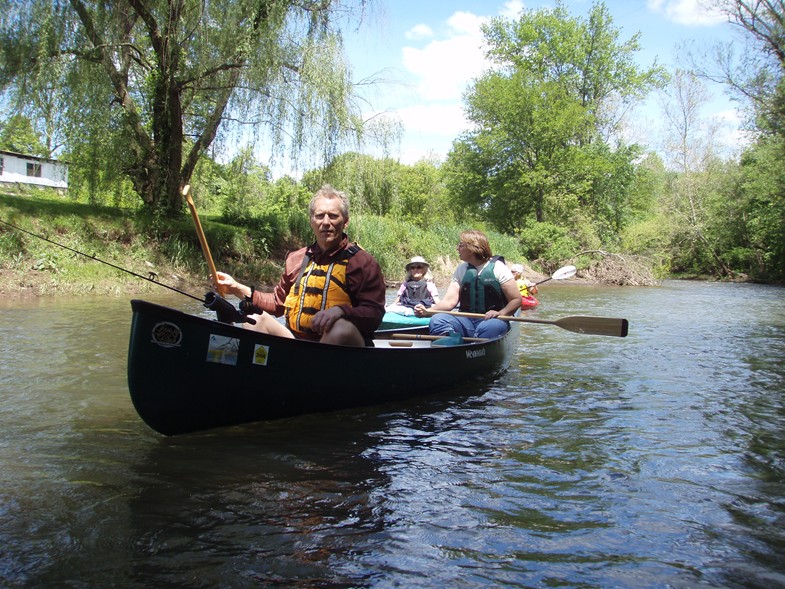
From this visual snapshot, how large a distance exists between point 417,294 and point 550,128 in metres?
23.2

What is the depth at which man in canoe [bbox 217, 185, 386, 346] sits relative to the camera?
3945mm

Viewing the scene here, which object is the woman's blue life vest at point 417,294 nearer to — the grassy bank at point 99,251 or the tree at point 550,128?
the grassy bank at point 99,251

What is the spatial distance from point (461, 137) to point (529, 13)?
6.96 meters

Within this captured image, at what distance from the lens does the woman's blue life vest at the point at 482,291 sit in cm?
586

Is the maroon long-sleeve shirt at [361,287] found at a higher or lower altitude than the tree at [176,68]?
lower

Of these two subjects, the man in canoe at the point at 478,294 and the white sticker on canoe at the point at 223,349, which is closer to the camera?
the white sticker on canoe at the point at 223,349

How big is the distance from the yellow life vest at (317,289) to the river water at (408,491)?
17.5 inches

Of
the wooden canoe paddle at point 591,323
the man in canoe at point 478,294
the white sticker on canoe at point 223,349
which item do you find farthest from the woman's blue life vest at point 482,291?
the white sticker on canoe at point 223,349

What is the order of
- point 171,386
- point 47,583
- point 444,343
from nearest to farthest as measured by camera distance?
point 47,583 → point 171,386 → point 444,343

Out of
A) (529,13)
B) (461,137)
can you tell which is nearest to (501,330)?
(461,137)

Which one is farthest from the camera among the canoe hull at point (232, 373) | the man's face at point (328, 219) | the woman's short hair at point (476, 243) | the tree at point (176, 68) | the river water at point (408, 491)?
the tree at point (176, 68)

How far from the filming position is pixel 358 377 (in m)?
4.22

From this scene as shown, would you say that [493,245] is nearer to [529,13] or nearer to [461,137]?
[461,137]

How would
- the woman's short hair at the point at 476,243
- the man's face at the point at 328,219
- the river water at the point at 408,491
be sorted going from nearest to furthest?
the river water at the point at 408,491 < the man's face at the point at 328,219 < the woman's short hair at the point at 476,243
